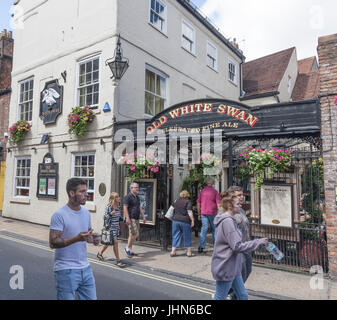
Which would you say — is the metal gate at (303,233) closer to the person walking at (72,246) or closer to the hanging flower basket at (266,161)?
the hanging flower basket at (266,161)

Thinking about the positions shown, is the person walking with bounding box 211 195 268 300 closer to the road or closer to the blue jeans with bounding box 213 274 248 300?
the blue jeans with bounding box 213 274 248 300

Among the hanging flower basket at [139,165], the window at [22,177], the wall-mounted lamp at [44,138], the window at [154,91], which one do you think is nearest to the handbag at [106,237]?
the hanging flower basket at [139,165]

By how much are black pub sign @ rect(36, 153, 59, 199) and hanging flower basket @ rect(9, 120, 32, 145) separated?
2.09 metres

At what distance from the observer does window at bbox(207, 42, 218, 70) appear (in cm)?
1545

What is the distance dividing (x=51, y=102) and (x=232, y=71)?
11.4 metres

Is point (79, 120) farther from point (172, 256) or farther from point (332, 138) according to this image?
point (332, 138)

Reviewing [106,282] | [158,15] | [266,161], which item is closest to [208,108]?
[266,161]

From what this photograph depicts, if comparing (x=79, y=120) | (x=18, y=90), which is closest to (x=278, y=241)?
(x=79, y=120)

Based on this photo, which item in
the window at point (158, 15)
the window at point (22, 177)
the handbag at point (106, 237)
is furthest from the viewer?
the window at point (22, 177)

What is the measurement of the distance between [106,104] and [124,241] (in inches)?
191

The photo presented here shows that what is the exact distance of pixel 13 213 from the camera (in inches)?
522

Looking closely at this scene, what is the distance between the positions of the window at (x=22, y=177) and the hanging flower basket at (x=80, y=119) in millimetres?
4193

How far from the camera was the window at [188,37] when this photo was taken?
44.4 feet

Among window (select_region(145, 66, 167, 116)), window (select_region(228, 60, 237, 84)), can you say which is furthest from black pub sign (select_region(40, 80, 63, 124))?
window (select_region(228, 60, 237, 84))
